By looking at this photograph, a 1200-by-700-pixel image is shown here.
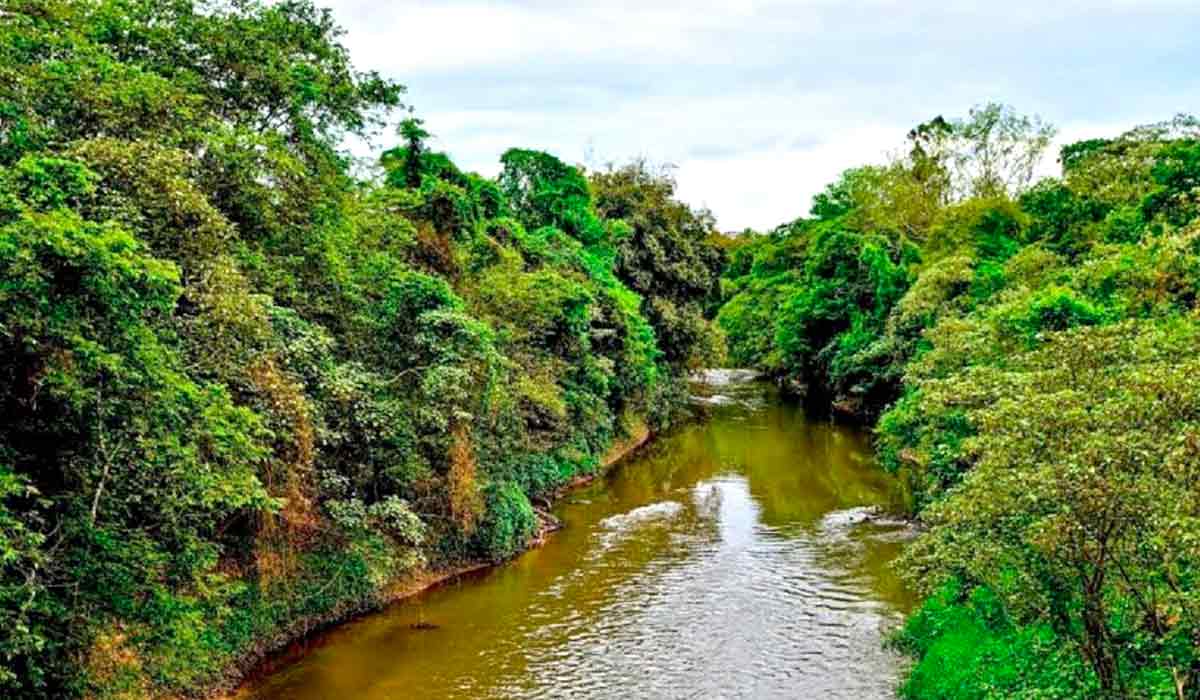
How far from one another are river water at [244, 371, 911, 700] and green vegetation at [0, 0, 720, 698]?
1.57 meters

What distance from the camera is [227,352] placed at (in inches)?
621

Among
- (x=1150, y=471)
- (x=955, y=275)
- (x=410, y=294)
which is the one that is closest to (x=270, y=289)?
(x=410, y=294)

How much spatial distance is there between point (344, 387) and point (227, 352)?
4046 mm

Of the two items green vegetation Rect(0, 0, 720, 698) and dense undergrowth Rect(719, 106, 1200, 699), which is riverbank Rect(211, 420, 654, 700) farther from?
dense undergrowth Rect(719, 106, 1200, 699)

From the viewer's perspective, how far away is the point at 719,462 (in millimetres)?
41000

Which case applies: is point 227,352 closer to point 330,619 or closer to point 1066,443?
point 330,619

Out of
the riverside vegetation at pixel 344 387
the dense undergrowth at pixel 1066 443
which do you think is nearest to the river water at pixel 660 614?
the riverside vegetation at pixel 344 387

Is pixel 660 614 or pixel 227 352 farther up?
pixel 227 352

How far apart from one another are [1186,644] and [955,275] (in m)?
27.5

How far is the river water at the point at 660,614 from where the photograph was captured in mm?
18438

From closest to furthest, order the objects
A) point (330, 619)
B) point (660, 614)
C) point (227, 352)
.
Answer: point (227, 352)
point (330, 619)
point (660, 614)

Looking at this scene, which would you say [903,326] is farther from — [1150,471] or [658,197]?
[1150,471]

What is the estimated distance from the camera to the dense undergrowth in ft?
35.6

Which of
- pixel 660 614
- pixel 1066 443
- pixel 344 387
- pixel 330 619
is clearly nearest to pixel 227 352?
pixel 344 387
